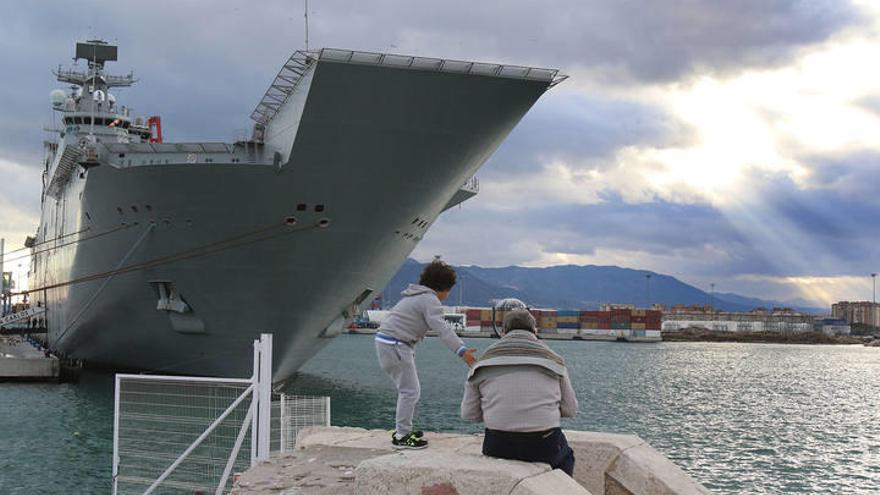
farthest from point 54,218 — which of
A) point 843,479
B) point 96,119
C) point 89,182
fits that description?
point 843,479

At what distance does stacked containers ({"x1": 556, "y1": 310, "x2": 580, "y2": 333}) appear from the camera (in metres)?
164

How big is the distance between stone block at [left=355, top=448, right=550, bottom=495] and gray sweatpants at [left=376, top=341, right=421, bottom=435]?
5.60 ft

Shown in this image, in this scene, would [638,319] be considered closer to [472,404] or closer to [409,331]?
[409,331]

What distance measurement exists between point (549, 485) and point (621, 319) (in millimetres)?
158262

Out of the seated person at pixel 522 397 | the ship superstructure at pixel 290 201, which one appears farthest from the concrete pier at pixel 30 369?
the seated person at pixel 522 397

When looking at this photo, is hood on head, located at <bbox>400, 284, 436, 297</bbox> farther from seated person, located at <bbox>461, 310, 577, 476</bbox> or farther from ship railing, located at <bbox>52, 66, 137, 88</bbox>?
ship railing, located at <bbox>52, 66, 137, 88</bbox>

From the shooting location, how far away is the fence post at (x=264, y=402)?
695 centimetres

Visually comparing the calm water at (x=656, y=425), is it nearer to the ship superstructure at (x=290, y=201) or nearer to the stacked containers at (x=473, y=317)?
the ship superstructure at (x=290, y=201)

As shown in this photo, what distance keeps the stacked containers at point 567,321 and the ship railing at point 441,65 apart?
147942mm

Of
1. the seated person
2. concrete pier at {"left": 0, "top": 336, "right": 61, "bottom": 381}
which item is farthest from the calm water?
the seated person

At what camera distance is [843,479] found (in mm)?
17328

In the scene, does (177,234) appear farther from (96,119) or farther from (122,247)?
(96,119)

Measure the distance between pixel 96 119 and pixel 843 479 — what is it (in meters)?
34.8

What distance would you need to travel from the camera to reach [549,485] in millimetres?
4461
